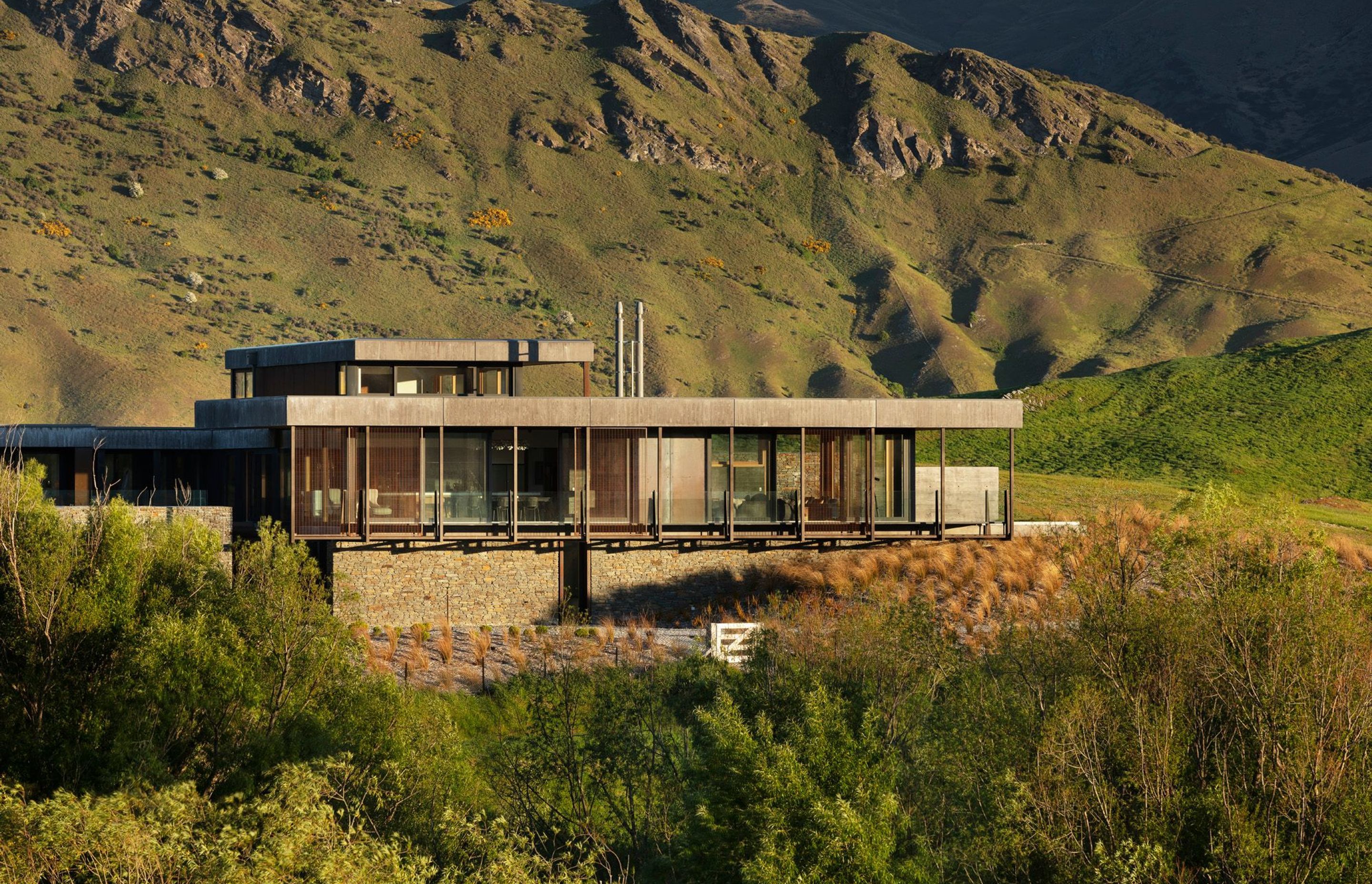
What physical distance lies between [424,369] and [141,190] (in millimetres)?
86370

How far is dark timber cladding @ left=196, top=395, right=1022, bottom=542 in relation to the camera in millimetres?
32375

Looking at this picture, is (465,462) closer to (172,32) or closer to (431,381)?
(431,381)

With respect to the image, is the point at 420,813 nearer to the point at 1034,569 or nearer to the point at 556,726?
the point at 556,726

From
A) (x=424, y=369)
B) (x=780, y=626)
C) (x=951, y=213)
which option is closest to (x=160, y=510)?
(x=424, y=369)

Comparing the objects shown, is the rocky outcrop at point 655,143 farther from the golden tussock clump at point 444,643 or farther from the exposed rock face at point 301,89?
the golden tussock clump at point 444,643

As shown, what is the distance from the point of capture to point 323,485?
3234 centimetres

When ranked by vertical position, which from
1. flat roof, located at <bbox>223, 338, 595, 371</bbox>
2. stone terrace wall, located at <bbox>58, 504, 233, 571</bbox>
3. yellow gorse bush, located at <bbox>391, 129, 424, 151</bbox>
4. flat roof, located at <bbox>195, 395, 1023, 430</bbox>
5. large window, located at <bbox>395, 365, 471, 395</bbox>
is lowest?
stone terrace wall, located at <bbox>58, 504, 233, 571</bbox>

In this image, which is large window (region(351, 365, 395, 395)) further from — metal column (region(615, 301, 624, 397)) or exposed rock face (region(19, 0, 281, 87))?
exposed rock face (region(19, 0, 281, 87))

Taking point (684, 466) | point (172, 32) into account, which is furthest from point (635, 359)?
point (172, 32)

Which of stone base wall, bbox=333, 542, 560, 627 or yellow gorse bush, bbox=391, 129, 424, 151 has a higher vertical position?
yellow gorse bush, bbox=391, 129, 424, 151

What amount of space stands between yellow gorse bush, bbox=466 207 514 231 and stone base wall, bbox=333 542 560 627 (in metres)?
93.4

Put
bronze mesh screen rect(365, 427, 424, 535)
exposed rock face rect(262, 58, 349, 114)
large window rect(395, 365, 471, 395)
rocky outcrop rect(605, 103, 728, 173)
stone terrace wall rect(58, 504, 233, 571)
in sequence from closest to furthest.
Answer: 1. stone terrace wall rect(58, 504, 233, 571)
2. bronze mesh screen rect(365, 427, 424, 535)
3. large window rect(395, 365, 471, 395)
4. exposed rock face rect(262, 58, 349, 114)
5. rocky outcrop rect(605, 103, 728, 173)

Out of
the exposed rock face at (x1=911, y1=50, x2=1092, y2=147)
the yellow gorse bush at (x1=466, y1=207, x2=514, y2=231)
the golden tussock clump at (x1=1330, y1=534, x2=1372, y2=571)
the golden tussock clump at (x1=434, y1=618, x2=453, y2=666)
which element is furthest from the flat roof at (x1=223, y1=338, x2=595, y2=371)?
the exposed rock face at (x1=911, y1=50, x2=1092, y2=147)

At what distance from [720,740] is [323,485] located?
16.0 m
